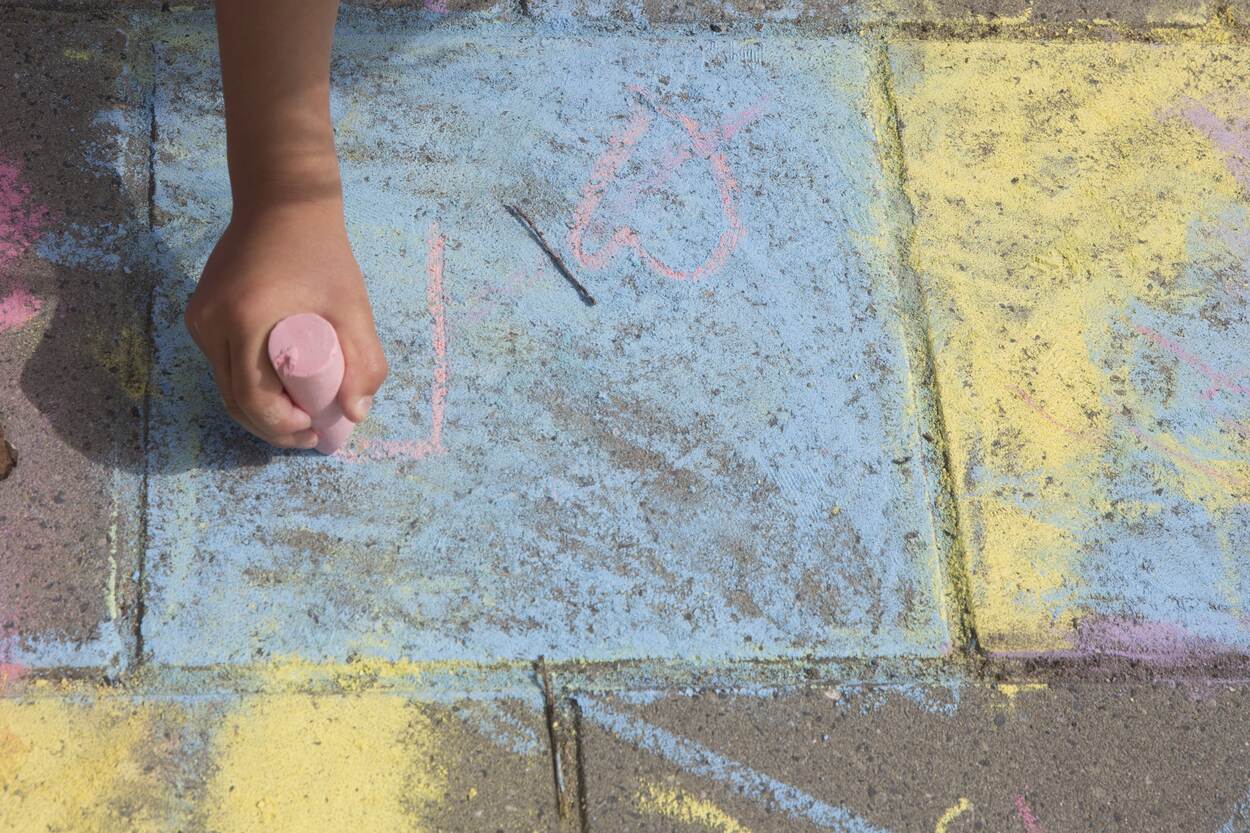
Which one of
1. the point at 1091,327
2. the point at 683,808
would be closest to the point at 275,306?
the point at 683,808

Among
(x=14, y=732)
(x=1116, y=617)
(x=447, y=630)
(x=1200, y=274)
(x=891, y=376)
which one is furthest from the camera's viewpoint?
(x=1200, y=274)

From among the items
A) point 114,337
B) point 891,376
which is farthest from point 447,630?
point 891,376

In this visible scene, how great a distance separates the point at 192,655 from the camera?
153cm

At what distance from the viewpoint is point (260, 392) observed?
4.97 feet

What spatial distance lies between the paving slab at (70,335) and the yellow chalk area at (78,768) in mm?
74

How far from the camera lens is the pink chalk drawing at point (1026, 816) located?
5.04ft

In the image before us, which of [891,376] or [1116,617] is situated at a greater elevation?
[891,376]

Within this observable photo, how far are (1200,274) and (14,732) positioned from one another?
206 cm

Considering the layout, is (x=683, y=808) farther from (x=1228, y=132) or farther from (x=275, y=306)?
(x=1228, y=132)

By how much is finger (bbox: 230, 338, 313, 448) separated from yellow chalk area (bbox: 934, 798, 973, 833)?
1.07 m

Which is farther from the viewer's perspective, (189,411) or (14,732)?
(189,411)

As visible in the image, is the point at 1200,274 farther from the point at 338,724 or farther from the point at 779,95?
the point at 338,724

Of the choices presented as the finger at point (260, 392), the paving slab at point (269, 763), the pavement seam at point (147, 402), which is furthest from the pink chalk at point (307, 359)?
the paving slab at point (269, 763)

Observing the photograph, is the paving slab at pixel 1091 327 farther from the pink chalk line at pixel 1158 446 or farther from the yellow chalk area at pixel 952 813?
the yellow chalk area at pixel 952 813
